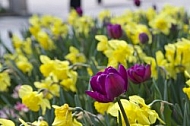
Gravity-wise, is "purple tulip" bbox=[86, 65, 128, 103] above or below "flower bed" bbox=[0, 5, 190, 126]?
above

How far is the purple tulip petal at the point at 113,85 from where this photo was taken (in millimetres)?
975

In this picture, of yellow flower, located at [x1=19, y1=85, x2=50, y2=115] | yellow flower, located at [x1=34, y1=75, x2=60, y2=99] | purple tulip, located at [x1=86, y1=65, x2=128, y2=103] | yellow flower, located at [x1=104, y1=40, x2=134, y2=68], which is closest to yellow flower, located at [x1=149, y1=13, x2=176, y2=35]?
yellow flower, located at [x1=104, y1=40, x2=134, y2=68]

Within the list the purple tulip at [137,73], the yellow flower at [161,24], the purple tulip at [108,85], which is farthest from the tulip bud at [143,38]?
the purple tulip at [108,85]

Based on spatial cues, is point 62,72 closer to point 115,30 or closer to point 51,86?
point 51,86

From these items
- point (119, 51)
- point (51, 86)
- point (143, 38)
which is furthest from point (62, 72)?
point (143, 38)

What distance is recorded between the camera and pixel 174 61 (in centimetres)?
181

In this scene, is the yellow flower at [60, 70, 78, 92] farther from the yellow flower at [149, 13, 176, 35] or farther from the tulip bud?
the yellow flower at [149, 13, 176, 35]

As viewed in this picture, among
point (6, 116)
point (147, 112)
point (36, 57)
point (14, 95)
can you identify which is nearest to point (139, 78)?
point (147, 112)

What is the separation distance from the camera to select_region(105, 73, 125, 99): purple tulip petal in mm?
975

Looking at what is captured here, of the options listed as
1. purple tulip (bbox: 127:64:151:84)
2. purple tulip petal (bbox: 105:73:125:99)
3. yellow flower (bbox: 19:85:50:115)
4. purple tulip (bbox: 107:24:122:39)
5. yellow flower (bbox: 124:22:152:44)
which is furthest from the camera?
yellow flower (bbox: 124:22:152:44)

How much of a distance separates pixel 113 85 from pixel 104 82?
0.06 feet

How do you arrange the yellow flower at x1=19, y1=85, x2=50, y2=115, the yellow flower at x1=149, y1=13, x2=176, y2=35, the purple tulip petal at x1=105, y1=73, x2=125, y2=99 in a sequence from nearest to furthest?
the purple tulip petal at x1=105, y1=73, x2=125, y2=99 < the yellow flower at x1=19, y1=85, x2=50, y2=115 < the yellow flower at x1=149, y1=13, x2=176, y2=35

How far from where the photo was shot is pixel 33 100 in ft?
→ 4.94

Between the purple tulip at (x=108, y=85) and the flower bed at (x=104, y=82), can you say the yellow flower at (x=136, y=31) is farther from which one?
the purple tulip at (x=108, y=85)
